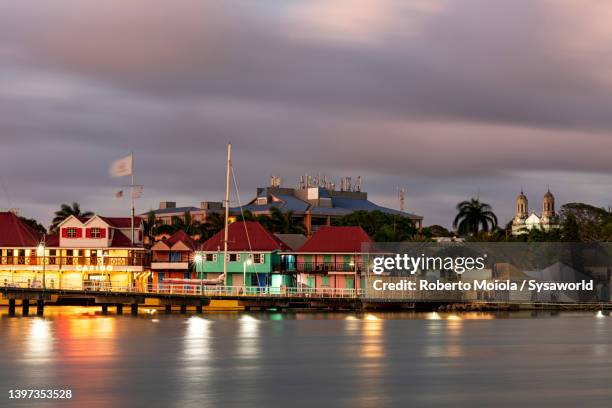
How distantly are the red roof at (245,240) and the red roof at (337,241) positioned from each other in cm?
386

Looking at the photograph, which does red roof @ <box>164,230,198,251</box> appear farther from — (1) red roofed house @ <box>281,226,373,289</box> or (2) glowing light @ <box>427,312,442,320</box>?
(2) glowing light @ <box>427,312,442,320</box>

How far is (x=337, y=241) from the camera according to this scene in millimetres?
118125

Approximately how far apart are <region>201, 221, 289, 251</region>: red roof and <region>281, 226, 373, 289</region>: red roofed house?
2611 mm

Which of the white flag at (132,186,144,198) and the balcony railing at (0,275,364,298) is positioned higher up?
the white flag at (132,186,144,198)

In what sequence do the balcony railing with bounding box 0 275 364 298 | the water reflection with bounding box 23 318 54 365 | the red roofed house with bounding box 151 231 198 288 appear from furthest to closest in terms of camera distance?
the red roofed house with bounding box 151 231 198 288 → the balcony railing with bounding box 0 275 364 298 → the water reflection with bounding box 23 318 54 365

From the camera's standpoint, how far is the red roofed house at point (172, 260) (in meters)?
121

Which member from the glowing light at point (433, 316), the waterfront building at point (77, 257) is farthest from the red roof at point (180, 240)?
the glowing light at point (433, 316)

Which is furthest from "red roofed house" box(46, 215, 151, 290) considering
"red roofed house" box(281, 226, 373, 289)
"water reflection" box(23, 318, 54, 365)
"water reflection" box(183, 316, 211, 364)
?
"water reflection" box(23, 318, 54, 365)

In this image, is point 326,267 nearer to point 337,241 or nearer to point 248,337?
point 337,241

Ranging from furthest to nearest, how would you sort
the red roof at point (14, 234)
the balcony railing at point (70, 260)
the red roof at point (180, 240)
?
the red roof at point (180, 240)
the red roof at point (14, 234)
the balcony railing at point (70, 260)

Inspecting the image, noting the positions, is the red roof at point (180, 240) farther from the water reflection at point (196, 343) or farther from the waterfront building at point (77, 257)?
the water reflection at point (196, 343)

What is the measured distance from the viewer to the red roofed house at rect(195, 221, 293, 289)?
388 feet

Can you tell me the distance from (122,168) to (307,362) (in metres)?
59.7

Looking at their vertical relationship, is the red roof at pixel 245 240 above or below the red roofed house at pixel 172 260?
above
